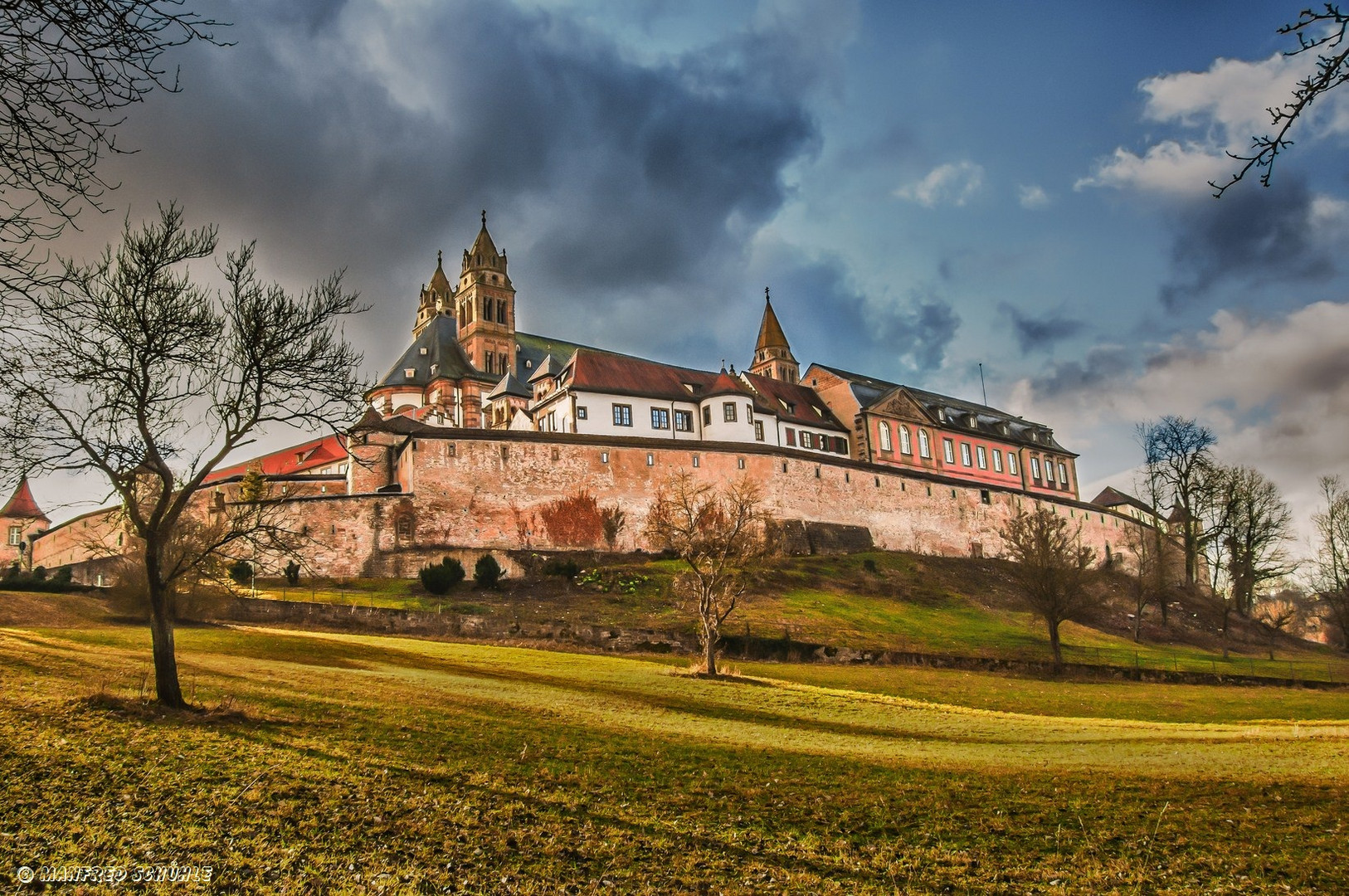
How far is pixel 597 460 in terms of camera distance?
172ft

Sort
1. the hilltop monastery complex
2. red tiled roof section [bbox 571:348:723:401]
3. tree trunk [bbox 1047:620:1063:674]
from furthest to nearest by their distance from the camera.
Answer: red tiled roof section [bbox 571:348:723:401], the hilltop monastery complex, tree trunk [bbox 1047:620:1063:674]

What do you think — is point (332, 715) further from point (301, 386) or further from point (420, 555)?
point (420, 555)

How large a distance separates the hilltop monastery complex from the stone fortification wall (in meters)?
0.10

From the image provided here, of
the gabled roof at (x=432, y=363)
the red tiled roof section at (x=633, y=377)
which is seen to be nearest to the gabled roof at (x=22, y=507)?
the gabled roof at (x=432, y=363)

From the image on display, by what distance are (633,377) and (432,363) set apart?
28057mm

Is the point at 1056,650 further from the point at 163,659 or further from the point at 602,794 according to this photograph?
the point at 163,659

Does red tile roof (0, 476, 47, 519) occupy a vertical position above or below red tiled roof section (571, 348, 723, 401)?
below

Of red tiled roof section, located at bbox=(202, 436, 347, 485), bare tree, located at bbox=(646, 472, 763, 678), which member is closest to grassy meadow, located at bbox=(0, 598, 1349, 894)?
bare tree, located at bbox=(646, 472, 763, 678)

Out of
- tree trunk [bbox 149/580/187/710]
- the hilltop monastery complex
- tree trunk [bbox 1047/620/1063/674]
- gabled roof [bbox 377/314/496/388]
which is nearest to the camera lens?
tree trunk [bbox 149/580/187/710]

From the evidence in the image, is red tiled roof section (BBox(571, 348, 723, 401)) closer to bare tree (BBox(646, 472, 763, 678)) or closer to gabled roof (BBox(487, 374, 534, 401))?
gabled roof (BBox(487, 374, 534, 401))

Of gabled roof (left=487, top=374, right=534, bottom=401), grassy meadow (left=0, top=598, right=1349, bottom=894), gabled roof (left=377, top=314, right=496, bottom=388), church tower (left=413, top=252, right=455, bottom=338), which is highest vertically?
church tower (left=413, top=252, right=455, bottom=338)

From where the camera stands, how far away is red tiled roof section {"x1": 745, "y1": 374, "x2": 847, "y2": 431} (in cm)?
6825

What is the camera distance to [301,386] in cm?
1689

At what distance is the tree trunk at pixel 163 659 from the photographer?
13516 millimetres
